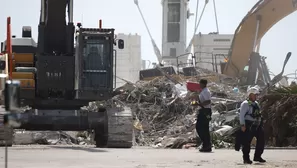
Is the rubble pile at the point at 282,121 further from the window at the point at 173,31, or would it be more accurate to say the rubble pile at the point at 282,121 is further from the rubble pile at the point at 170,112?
the window at the point at 173,31

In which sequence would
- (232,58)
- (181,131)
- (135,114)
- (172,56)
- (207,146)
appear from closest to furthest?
(207,146)
(181,131)
(135,114)
(232,58)
(172,56)

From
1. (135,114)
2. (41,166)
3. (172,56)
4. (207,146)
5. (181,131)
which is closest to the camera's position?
(41,166)

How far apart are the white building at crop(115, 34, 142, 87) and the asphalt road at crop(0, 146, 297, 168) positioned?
51778 millimetres

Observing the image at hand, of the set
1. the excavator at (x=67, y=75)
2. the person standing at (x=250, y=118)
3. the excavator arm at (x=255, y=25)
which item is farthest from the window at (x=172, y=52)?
the person standing at (x=250, y=118)

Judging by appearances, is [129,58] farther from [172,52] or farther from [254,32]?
[254,32]

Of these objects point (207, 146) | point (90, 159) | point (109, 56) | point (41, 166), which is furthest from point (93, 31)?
point (41, 166)

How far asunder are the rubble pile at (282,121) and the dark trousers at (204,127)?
428cm

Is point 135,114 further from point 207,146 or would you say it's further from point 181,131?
point 207,146

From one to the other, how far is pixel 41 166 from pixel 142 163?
2.18m

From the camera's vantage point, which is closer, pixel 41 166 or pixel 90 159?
pixel 41 166

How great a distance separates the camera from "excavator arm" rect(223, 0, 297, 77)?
4347 cm

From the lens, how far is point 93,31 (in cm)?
2498

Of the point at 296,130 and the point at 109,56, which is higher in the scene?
the point at 109,56

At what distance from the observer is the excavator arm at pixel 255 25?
143 ft
